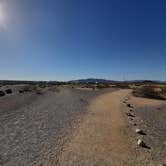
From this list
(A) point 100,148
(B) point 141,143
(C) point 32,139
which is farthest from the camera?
(C) point 32,139

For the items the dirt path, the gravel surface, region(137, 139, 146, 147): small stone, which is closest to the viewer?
the dirt path

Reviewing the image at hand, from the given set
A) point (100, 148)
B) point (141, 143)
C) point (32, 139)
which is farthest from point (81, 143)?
point (141, 143)

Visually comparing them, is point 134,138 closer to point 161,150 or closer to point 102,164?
point 161,150

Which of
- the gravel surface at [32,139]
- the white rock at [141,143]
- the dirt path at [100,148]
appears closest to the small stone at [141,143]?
the white rock at [141,143]

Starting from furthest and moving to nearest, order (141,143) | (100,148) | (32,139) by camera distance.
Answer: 1. (32,139)
2. (141,143)
3. (100,148)

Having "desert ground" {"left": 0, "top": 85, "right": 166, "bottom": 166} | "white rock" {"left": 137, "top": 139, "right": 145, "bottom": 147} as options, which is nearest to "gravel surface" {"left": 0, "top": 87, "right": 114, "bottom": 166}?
"desert ground" {"left": 0, "top": 85, "right": 166, "bottom": 166}

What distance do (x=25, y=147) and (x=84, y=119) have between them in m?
6.64

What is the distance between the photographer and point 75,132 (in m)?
11.6

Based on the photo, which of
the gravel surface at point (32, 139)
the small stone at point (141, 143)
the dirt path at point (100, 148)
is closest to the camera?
the dirt path at point (100, 148)

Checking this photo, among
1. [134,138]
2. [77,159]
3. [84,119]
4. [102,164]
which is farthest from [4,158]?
[84,119]

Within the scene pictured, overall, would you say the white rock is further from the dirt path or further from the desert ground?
the dirt path

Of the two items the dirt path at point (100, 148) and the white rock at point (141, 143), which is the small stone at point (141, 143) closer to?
the white rock at point (141, 143)

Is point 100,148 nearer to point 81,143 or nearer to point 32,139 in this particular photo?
point 81,143

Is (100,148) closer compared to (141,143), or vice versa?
(100,148)
